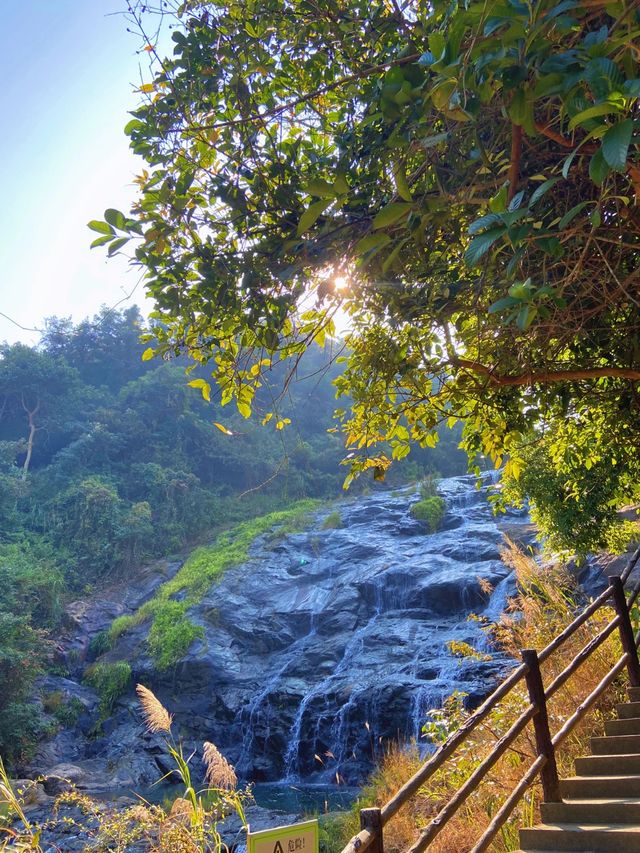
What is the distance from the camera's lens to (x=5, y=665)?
550 inches

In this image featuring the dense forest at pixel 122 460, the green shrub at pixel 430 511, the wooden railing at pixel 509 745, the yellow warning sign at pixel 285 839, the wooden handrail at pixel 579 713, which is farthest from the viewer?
the dense forest at pixel 122 460

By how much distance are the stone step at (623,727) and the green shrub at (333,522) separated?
652 inches

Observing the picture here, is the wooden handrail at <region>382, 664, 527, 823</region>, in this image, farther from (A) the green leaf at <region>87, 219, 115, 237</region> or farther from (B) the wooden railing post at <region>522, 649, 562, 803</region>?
(A) the green leaf at <region>87, 219, 115, 237</region>

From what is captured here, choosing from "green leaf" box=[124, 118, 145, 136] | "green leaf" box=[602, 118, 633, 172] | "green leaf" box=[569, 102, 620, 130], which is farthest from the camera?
"green leaf" box=[124, 118, 145, 136]

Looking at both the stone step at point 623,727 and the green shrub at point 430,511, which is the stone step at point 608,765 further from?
the green shrub at point 430,511

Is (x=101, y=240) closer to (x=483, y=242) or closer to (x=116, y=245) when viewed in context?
(x=116, y=245)

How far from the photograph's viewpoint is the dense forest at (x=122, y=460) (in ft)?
78.7

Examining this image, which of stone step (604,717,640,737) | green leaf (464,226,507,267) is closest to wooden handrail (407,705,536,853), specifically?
stone step (604,717,640,737)

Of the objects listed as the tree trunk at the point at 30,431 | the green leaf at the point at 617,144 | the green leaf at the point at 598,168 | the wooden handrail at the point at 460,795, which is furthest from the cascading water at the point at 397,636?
the tree trunk at the point at 30,431

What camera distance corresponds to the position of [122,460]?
29188 millimetres

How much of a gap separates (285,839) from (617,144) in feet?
7.20

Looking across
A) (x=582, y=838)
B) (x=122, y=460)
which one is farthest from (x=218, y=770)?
(x=122, y=460)

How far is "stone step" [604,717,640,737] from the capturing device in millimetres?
4855

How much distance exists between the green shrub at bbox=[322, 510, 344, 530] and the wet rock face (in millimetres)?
1356
